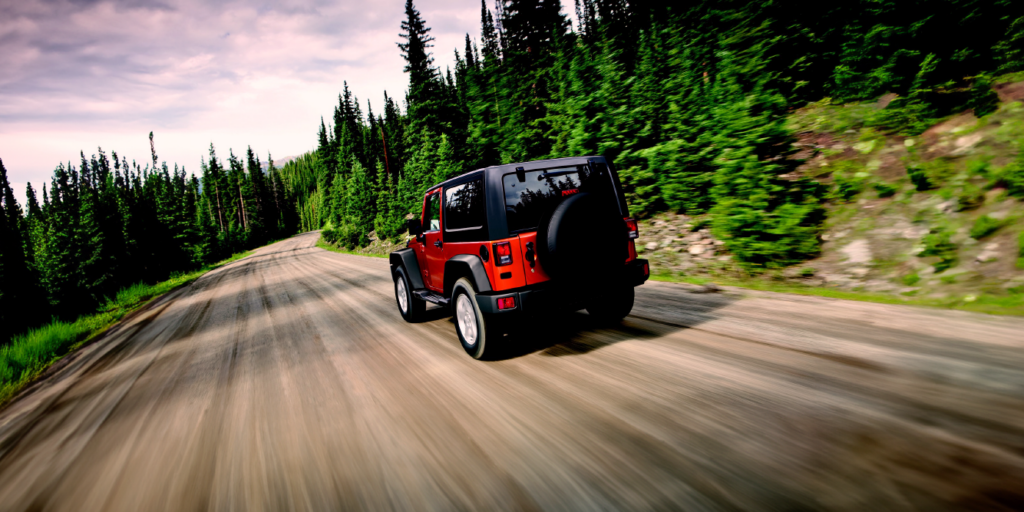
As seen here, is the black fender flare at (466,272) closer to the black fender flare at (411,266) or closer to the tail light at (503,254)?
the tail light at (503,254)

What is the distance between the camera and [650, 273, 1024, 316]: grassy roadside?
4.35 metres

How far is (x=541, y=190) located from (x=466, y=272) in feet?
3.98

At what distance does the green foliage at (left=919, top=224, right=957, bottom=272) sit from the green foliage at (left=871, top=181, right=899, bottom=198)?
1.26 metres

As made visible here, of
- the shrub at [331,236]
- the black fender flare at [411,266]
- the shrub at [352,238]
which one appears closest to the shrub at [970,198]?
the black fender flare at [411,266]

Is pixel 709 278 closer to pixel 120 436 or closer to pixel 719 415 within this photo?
pixel 719 415

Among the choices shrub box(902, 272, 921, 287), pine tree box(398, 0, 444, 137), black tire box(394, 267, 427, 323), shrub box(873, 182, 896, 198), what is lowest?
shrub box(902, 272, 921, 287)

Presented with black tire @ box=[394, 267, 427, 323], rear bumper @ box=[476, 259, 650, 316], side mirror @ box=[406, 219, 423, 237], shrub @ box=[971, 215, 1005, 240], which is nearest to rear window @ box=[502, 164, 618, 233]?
rear bumper @ box=[476, 259, 650, 316]

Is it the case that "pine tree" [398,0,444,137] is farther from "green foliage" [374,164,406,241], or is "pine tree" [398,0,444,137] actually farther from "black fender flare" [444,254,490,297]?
"black fender flare" [444,254,490,297]

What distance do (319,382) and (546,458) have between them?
3022 millimetres

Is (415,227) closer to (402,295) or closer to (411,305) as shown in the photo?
(411,305)

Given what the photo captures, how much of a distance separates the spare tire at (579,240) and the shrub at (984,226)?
184 inches

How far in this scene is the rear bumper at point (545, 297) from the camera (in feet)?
13.9

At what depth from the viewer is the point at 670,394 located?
3.32 m

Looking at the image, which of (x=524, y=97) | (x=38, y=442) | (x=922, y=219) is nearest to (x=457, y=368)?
(x=38, y=442)
